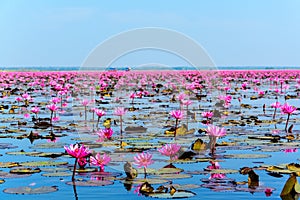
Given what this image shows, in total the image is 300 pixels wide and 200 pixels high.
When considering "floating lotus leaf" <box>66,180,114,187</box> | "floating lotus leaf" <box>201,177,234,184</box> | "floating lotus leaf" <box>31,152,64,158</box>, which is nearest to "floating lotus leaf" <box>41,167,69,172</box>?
"floating lotus leaf" <box>66,180,114,187</box>

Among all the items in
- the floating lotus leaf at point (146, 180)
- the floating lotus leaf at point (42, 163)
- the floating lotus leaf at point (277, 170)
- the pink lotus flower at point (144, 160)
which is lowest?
the floating lotus leaf at point (42, 163)

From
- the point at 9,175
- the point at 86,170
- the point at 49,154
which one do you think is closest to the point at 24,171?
the point at 9,175

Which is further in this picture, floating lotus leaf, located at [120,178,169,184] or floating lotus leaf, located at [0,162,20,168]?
floating lotus leaf, located at [0,162,20,168]

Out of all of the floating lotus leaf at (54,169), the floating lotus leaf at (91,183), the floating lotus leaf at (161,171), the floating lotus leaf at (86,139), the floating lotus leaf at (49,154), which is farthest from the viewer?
the floating lotus leaf at (86,139)

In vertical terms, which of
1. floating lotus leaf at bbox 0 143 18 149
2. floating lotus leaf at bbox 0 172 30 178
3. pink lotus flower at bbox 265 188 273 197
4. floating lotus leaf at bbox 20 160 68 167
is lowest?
floating lotus leaf at bbox 0 143 18 149

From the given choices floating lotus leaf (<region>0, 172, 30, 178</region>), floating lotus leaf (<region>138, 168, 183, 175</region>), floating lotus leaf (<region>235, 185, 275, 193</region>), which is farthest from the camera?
floating lotus leaf (<region>138, 168, 183, 175</region>)

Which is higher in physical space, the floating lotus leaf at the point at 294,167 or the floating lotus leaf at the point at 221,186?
the floating lotus leaf at the point at 294,167

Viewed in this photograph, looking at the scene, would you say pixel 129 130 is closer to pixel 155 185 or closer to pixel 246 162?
pixel 246 162

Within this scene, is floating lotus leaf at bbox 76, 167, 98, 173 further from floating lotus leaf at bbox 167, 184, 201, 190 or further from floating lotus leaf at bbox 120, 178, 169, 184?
floating lotus leaf at bbox 167, 184, 201, 190

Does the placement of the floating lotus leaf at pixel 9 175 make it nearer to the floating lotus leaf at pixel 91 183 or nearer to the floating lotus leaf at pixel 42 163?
the floating lotus leaf at pixel 42 163

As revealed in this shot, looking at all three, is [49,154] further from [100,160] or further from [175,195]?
[175,195]

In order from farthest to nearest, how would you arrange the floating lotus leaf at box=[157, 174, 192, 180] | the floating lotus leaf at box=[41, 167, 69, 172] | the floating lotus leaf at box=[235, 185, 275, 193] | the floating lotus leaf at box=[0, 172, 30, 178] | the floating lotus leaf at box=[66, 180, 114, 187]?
the floating lotus leaf at box=[41, 167, 69, 172]
the floating lotus leaf at box=[0, 172, 30, 178]
the floating lotus leaf at box=[157, 174, 192, 180]
the floating lotus leaf at box=[66, 180, 114, 187]
the floating lotus leaf at box=[235, 185, 275, 193]

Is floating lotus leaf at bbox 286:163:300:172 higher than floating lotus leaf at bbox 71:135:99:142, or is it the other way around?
floating lotus leaf at bbox 286:163:300:172

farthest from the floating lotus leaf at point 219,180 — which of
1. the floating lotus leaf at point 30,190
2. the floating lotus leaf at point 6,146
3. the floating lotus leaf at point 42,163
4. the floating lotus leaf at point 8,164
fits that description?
the floating lotus leaf at point 6,146
